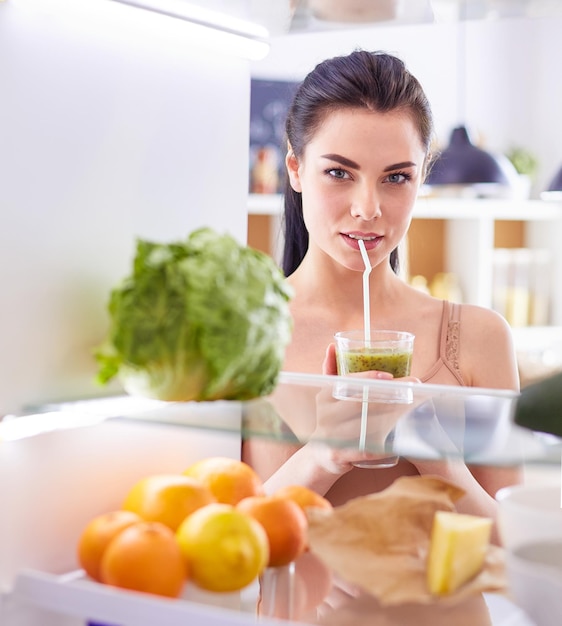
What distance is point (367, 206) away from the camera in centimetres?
184

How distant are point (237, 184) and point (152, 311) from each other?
1.17 feet

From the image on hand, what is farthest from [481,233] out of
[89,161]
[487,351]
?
[89,161]

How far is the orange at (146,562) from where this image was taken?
693mm

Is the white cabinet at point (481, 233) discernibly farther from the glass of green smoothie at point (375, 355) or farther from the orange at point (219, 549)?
the orange at point (219, 549)

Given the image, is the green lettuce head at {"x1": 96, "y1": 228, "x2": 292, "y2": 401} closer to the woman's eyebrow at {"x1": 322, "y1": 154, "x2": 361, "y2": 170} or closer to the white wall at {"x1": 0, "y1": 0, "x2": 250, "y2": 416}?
the white wall at {"x1": 0, "y1": 0, "x2": 250, "y2": 416}

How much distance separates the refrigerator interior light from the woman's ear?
1.10 meters

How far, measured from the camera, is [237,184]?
1.03m

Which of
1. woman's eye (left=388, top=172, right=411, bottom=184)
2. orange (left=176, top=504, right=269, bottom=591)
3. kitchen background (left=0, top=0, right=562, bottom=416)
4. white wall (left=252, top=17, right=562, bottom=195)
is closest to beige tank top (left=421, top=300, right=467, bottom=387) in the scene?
woman's eye (left=388, top=172, right=411, bottom=184)

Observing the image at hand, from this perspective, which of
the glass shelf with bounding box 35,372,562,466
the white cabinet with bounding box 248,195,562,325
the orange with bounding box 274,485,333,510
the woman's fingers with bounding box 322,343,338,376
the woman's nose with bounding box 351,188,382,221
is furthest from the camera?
the white cabinet with bounding box 248,195,562,325

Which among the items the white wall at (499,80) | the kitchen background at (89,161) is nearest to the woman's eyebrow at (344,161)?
the kitchen background at (89,161)

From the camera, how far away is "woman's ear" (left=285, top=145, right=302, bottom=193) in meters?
2.11

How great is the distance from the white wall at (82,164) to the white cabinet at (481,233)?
3.89m

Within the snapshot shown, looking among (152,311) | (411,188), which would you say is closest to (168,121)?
(152,311)

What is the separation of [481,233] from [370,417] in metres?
4.57
